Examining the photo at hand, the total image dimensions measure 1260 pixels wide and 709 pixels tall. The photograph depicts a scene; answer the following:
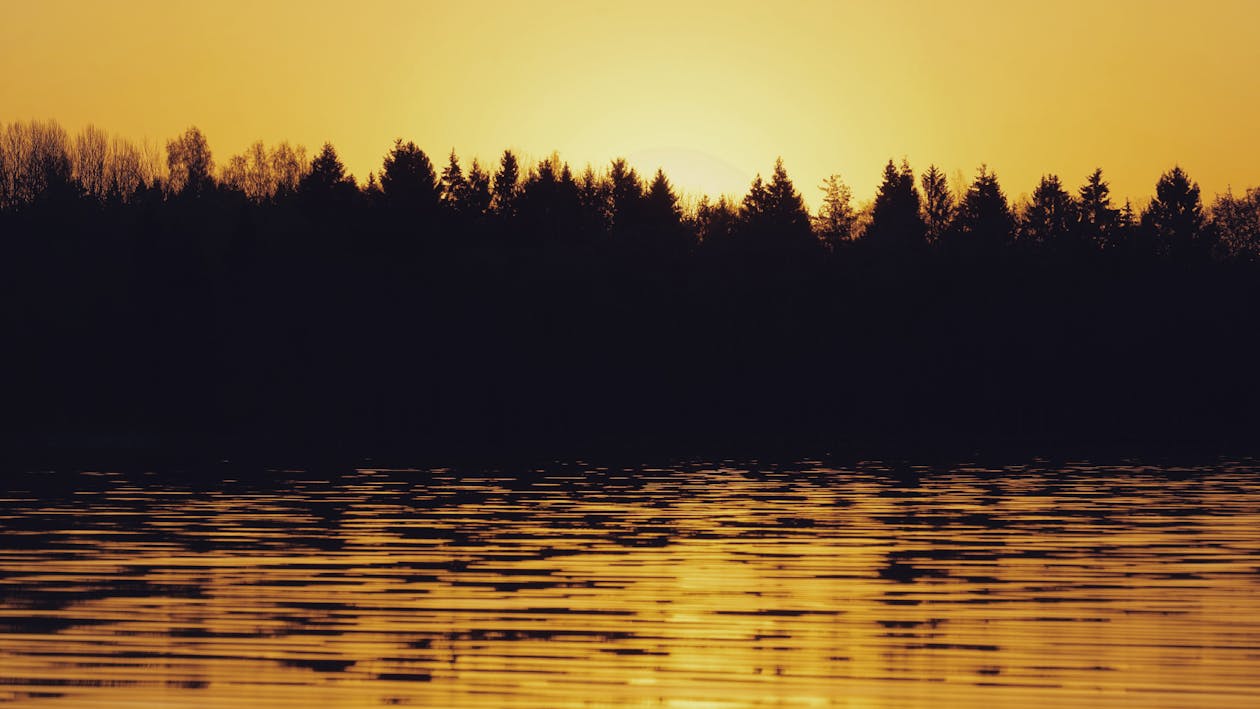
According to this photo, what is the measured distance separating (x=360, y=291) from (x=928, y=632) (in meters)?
90.9

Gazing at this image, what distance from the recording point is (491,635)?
20.5m

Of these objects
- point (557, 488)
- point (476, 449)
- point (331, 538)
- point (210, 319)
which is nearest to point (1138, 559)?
point (331, 538)

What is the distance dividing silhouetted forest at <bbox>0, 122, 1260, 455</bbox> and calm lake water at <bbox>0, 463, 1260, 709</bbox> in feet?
146

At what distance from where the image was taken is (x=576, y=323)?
108250 mm

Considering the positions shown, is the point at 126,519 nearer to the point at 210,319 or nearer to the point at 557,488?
the point at 557,488

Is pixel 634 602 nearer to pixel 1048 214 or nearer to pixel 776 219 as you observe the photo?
pixel 776 219

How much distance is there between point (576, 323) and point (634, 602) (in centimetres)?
8501

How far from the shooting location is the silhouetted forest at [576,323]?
9556cm

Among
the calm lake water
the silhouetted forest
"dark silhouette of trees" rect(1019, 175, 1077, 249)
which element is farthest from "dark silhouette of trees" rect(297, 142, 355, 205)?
the calm lake water

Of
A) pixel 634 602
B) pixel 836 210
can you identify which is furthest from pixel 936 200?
pixel 634 602

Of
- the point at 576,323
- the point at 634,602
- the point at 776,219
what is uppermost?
the point at 776,219

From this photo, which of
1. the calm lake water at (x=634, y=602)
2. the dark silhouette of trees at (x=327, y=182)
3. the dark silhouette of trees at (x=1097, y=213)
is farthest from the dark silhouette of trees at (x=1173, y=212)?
the calm lake water at (x=634, y=602)

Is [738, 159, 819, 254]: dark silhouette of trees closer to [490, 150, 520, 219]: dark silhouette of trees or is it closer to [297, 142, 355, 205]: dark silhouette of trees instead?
[490, 150, 520, 219]: dark silhouette of trees

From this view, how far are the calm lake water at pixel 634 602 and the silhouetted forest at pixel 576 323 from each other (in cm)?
4453
